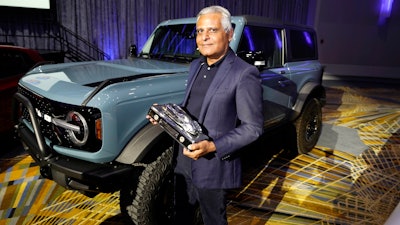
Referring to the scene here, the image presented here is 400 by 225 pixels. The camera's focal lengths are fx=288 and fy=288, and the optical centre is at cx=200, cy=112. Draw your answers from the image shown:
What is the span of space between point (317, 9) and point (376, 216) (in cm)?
1214

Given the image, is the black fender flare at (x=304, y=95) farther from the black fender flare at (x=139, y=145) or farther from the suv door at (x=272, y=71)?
the black fender flare at (x=139, y=145)

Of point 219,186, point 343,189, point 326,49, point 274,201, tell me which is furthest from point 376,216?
Result: point 326,49

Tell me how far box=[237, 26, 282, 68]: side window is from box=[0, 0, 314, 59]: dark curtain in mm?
7979

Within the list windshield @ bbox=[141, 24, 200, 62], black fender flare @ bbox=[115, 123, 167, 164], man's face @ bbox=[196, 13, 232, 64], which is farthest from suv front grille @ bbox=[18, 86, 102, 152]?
windshield @ bbox=[141, 24, 200, 62]

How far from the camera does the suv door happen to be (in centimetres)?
→ 287

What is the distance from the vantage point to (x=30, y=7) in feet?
28.1

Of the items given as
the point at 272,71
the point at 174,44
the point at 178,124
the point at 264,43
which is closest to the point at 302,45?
the point at 264,43

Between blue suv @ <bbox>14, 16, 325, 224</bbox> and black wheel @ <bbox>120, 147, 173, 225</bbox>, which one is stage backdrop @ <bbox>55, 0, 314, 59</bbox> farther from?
black wheel @ <bbox>120, 147, 173, 225</bbox>

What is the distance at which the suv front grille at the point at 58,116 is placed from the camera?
5.90 feet

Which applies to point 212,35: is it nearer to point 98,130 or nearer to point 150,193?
point 98,130

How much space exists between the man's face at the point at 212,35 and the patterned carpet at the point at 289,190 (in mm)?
1589

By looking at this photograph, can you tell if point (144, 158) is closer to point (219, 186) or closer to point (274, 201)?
point (219, 186)

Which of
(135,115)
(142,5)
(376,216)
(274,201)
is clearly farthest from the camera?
(142,5)

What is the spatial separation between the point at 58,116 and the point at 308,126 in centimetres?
317
